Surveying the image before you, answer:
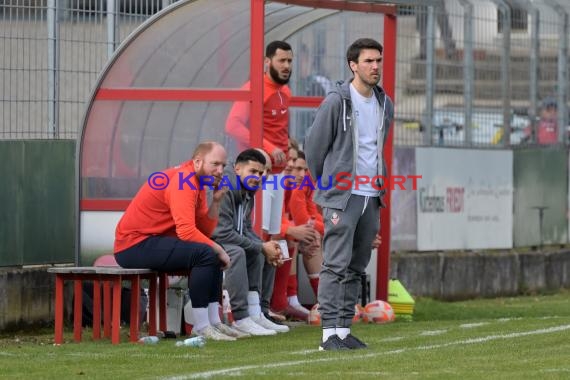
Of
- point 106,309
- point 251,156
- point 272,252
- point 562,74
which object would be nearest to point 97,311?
point 106,309

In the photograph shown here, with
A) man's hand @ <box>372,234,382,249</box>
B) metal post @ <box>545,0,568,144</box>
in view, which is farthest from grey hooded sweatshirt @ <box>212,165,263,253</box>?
metal post @ <box>545,0,568,144</box>

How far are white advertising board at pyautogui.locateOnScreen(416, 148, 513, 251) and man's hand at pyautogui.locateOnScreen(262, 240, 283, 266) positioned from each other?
527 cm

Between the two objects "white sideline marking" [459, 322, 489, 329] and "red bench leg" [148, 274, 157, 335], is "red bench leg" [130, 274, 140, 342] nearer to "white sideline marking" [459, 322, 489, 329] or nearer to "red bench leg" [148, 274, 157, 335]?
"red bench leg" [148, 274, 157, 335]

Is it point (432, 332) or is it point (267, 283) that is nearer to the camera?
point (432, 332)

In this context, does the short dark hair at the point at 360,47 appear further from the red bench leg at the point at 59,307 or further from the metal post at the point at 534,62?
the metal post at the point at 534,62

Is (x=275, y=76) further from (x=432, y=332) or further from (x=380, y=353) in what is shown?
(x=380, y=353)

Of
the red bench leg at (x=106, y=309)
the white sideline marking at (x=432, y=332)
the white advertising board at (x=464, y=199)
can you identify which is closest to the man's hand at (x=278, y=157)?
the red bench leg at (x=106, y=309)

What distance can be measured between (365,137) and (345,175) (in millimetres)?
338

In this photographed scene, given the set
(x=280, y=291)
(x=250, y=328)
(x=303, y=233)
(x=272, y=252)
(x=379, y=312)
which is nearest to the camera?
(x=250, y=328)

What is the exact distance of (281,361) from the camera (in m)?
9.26

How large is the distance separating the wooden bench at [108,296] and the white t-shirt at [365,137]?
199cm

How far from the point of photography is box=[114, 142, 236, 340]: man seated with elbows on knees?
36.6 feet

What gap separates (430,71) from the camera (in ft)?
56.7

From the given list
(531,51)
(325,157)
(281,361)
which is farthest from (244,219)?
(531,51)
